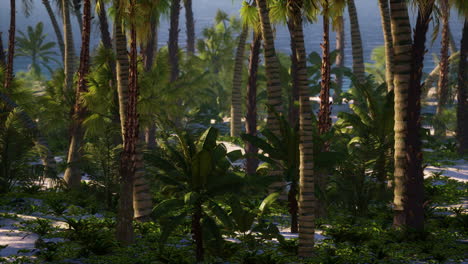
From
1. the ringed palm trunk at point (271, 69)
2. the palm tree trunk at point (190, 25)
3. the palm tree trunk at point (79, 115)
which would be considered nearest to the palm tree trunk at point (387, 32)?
the ringed palm trunk at point (271, 69)

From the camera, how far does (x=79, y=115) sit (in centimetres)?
1880

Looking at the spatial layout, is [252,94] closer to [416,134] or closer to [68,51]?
[68,51]

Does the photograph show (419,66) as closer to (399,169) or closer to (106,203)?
(399,169)

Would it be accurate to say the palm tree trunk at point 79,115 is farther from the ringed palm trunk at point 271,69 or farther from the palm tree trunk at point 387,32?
the palm tree trunk at point 387,32

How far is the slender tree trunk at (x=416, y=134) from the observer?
13031 millimetres

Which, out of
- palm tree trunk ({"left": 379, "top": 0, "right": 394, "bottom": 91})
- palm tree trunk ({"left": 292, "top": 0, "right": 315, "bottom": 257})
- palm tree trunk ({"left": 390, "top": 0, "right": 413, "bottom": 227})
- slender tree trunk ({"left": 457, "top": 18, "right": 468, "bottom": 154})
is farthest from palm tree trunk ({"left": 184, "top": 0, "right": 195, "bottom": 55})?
palm tree trunk ({"left": 292, "top": 0, "right": 315, "bottom": 257})

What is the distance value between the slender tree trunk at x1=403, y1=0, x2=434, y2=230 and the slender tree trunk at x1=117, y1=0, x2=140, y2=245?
5667 millimetres

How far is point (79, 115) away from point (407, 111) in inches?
388

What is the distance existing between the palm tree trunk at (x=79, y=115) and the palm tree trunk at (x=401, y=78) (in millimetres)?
8256

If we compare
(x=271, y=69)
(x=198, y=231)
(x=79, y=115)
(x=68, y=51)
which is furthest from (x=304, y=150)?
(x=68, y=51)

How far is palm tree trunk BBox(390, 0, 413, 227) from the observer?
514 inches

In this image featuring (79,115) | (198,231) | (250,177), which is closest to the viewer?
(250,177)

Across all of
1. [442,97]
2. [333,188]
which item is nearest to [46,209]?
[333,188]

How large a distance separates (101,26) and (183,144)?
331 inches
